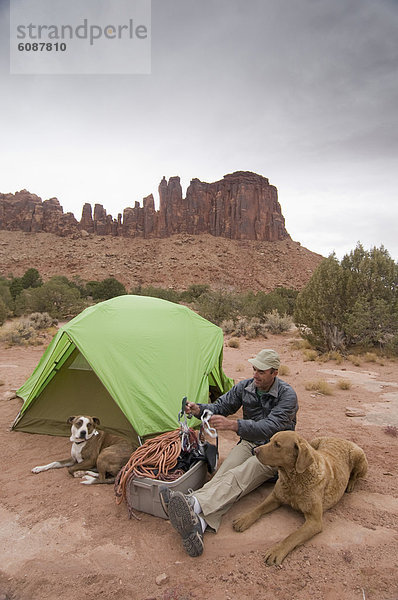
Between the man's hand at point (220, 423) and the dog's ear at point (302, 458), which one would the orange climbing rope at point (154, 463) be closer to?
the man's hand at point (220, 423)

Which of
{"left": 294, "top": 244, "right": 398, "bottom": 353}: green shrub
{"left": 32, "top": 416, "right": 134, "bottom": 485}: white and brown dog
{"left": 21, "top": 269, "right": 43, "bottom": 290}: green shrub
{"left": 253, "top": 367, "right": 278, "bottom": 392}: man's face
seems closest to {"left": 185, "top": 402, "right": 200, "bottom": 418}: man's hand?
{"left": 253, "top": 367, "right": 278, "bottom": 392}: man's face

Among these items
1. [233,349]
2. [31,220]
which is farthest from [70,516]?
[31,220]

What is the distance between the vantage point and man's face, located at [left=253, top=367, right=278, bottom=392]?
12.4 ft

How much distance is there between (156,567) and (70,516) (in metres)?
1.20

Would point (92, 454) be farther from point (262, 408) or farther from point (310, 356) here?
point (310, 356)

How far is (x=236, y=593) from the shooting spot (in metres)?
2.51

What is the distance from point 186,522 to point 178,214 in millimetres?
68489

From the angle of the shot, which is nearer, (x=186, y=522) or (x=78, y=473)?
(x=186, y=522)

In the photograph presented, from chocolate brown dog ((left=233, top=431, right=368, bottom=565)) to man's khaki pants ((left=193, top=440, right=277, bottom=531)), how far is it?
20 centimetres

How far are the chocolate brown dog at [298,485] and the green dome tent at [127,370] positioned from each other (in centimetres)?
177

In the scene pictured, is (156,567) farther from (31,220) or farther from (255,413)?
(31,220)

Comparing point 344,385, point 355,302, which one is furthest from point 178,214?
point 344,385

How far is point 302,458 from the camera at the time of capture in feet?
9.87

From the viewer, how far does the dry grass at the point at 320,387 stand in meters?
8.22
